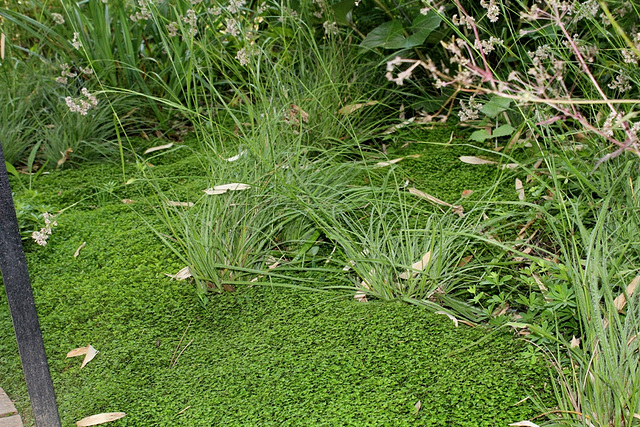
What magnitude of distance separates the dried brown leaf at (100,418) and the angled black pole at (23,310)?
10.9 inches

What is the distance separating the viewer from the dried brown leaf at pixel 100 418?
1787mm

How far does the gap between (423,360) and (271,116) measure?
4.97 ft

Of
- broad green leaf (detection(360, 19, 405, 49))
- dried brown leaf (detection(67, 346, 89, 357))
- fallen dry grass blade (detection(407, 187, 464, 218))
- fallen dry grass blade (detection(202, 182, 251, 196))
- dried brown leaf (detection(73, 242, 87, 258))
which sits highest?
broad green leaf (detection(360, 19, 405, 49))

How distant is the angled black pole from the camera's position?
132 cm

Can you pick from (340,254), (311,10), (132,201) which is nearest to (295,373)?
(340,254)

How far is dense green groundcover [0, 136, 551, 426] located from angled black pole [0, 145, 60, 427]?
35cm

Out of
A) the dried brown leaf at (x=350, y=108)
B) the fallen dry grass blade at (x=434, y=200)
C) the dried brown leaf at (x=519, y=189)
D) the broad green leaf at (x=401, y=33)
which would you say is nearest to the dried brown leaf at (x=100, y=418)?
the fallen dry grass blade at (x=434, y=200)

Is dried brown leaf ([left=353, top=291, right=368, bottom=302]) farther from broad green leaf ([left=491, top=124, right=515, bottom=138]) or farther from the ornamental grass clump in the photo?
broad green leaf ([left=491, top=124, right=515, bottom=138])

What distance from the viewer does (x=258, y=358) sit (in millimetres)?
1963

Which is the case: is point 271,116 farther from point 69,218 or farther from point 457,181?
point 69,218

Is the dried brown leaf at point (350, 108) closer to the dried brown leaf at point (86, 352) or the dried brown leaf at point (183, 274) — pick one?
the dried brown leaf at point (183, 274)

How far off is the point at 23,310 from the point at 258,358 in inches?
30.4

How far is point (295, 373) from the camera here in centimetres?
187

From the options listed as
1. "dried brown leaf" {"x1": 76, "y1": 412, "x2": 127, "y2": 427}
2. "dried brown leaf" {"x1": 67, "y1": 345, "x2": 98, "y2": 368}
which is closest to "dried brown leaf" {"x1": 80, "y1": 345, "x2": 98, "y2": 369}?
"dried brown leaf" {"x1": 67, "y1": 345, "x2": 98, "y2": 368}
